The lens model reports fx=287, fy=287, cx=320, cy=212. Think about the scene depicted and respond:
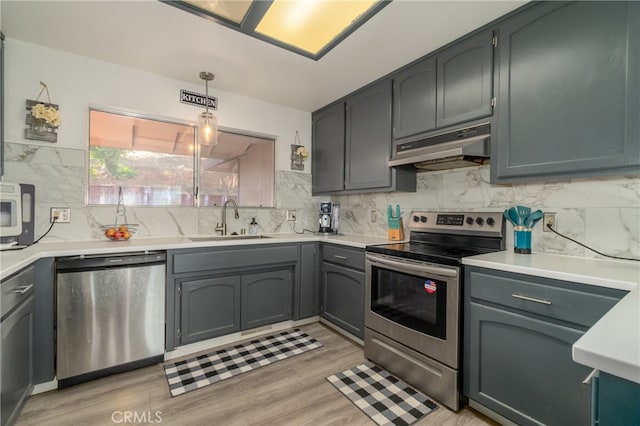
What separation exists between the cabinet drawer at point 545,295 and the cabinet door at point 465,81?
1.04 metres

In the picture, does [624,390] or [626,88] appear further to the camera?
[626,88]

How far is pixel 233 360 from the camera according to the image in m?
2.17

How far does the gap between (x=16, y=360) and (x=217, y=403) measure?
102 centimetres

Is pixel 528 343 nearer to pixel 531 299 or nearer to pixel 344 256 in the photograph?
pixel 531 299

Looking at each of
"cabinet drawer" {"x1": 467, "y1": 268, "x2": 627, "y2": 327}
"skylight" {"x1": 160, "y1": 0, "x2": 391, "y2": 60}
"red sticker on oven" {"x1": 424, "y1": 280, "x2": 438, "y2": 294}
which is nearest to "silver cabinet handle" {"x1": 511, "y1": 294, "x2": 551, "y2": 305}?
"cabinet drawer" {"x1": 467, "y1": 268, "x2": 627, "y2": 327}

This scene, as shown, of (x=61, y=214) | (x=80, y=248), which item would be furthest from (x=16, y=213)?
(x=80, y=248)

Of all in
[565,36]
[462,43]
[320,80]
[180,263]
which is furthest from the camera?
[320,80]

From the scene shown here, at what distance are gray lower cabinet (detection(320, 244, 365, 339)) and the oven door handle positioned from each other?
0.27 metres

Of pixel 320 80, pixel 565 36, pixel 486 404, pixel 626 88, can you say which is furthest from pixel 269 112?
pixel 486 404

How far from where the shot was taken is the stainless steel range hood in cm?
182

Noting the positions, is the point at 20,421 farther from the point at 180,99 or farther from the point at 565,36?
the point at 565,36

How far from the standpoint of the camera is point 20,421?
152 cm

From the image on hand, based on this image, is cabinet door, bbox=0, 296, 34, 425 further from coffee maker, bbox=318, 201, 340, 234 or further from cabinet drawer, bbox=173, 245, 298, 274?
coffee maker, bbox=318, 201, 340, 234

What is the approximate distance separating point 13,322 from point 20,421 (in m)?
0.60
